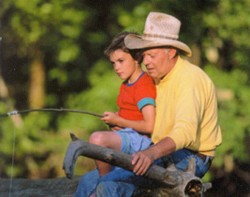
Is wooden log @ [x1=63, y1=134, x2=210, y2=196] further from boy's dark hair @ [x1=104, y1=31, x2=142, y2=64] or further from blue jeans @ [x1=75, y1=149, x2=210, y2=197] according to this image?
boy's dark hair @ [x1=104, y1=31, x2=142, y2=64]

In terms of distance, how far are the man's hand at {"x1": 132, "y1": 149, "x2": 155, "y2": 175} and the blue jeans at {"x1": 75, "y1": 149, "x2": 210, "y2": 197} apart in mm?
235

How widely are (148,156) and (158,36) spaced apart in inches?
23.9

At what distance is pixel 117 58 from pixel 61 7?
2.86m

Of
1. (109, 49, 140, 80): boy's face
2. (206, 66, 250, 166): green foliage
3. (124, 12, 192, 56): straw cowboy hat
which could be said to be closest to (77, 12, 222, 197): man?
(124, 12, 192, 56): straw cowboy hat

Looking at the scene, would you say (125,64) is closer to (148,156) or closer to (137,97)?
(137,97)

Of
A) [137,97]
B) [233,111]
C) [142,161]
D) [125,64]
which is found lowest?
[233,111]

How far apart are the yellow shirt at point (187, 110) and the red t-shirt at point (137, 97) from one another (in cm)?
4

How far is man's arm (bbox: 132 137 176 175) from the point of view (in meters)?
3.74

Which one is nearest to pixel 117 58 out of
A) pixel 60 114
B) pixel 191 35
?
pixel 191 35

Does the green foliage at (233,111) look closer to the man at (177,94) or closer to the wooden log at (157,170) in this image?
the man at (177,94)

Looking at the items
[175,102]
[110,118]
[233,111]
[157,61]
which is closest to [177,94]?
[175,102]

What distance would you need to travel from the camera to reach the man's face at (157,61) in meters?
4.11

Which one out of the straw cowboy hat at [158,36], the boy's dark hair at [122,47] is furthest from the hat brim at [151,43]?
the boy's dark hair at [122,47]

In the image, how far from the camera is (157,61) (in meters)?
4.11
